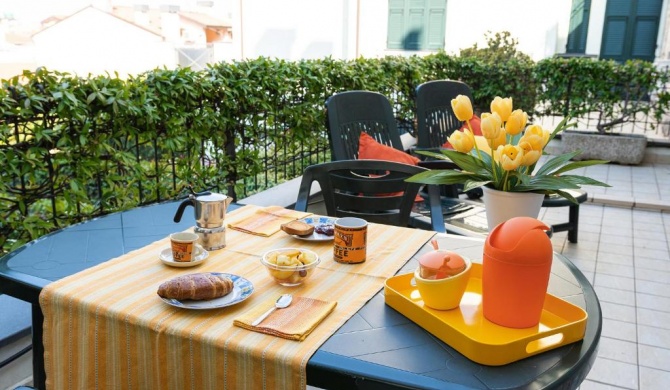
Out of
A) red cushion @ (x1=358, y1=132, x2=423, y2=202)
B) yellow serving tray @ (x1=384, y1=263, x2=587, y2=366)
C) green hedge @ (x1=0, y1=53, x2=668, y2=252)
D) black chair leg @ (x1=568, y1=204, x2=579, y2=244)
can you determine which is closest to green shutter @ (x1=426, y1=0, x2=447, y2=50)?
green hedge @ (x1=0, y1=53, x2=668, y2=252)

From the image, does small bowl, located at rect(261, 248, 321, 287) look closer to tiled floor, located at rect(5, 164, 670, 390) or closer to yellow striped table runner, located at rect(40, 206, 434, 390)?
yellow striped table runner, located at rect(40, 206, 434, 390)

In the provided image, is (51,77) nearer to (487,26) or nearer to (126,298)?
(126,298)

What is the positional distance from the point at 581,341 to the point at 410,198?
1359mm

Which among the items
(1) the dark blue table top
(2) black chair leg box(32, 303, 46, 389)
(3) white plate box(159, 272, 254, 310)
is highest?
(3) white plate box(159, 272, 254, 310)

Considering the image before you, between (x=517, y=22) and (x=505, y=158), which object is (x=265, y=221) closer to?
(x=505, y=158)

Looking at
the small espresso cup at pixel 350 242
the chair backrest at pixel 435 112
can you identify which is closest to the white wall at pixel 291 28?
the chair backrest at pixel 435 112

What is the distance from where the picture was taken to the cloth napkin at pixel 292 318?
1112mm

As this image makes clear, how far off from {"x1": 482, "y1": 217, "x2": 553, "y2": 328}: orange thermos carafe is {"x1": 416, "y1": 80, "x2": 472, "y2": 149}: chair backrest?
9.76 feet

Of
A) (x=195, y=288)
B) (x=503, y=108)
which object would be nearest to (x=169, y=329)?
(x=195, y=288)

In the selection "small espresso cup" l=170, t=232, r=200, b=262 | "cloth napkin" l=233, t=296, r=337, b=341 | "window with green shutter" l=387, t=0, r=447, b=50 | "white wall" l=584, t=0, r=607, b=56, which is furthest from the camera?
Result: "window with green shutter" l=387, t=0, r=447, b=50

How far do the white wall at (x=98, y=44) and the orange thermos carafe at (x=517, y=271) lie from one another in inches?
515

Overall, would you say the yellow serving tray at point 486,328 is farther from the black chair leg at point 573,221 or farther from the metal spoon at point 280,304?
the black chair leg at point 573,221

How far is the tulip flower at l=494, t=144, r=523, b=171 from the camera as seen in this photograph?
1497 mm

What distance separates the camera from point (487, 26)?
394 inches
